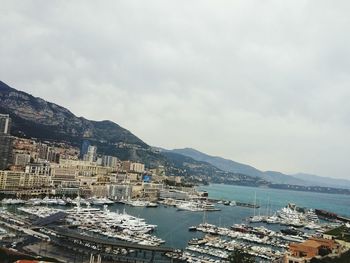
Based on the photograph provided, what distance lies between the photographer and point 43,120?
140 meters

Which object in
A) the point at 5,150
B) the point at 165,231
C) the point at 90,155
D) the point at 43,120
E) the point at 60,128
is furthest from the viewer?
the point at 60,128

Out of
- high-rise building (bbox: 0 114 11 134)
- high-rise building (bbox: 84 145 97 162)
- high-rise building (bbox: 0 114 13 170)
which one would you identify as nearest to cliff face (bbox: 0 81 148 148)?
high-rise building (bbox: 84 145 97 162)

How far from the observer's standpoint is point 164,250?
81.3 feet

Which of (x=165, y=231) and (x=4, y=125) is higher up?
(x=4, y=125)

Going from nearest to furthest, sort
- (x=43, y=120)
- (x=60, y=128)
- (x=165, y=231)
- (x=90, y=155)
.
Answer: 1. (x=165, y=231)
2. (x=90, y=155)
3. (x=43, y=120)
4. (x=60, y=128)

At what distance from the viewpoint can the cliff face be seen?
126 metres

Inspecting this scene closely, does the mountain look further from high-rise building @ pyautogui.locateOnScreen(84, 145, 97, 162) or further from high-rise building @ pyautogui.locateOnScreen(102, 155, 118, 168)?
high-rise building @ pyautogui.locateOnScreen(102, 155, 118, 168)

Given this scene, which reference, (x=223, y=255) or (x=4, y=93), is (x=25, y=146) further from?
(x=223, y=255)

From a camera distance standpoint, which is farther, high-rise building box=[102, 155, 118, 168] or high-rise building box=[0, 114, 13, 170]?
high-rise building box=[102, 155, 118, 168]

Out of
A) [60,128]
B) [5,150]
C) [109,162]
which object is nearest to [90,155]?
[109,162]

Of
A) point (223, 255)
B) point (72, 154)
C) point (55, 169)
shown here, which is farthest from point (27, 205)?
point (72, 154)

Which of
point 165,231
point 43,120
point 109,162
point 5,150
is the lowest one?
point 165,231

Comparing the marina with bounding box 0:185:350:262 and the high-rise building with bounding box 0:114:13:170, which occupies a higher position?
the high-rise building with bounding box 0:114:13:170

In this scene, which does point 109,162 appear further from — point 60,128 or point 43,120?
point 43,120
